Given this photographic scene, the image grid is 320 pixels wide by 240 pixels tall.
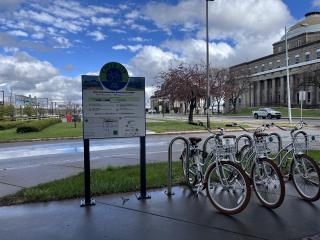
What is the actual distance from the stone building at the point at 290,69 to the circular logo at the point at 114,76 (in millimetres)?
70444

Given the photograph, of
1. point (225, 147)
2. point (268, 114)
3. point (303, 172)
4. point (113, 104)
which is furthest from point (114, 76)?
point (268, 114)

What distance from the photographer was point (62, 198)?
21.9 feet

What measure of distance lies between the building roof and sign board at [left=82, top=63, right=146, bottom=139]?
96.8 m

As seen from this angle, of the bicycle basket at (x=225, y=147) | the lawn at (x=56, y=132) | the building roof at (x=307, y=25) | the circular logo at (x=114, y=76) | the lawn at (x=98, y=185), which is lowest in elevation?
the lawn at (x=98, y=185)

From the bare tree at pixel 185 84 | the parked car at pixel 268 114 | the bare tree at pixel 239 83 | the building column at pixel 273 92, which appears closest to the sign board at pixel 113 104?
the bare tree at pixel 185 84

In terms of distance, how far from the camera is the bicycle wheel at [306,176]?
625cm

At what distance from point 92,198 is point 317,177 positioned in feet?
11.5

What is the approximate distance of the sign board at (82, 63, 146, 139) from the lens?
630 centimetres

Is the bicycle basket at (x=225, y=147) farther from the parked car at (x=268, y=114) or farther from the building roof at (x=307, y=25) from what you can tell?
the building roof at (x=307, y=25)

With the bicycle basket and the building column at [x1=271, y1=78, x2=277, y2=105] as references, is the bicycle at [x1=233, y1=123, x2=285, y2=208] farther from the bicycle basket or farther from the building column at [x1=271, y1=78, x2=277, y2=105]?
the building column at [x1=271, y1=78, x2=277, y2=105]

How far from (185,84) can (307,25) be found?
74.6 meters

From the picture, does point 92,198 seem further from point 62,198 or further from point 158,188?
point 158,188

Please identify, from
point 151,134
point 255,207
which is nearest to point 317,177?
point 255,207

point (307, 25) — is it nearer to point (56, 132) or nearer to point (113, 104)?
point (56, 132)
